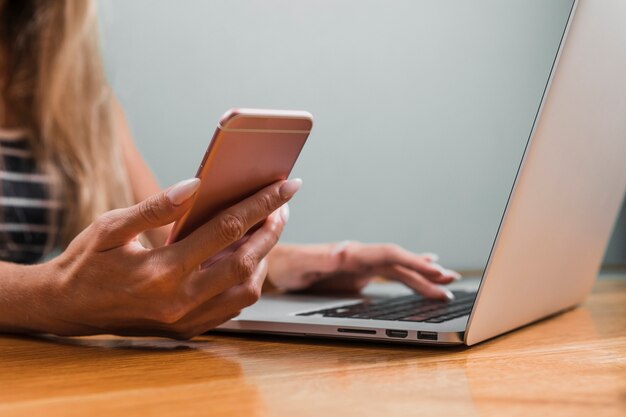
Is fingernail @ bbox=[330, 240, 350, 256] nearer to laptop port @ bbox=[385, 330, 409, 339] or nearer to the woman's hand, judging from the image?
the woman's hand

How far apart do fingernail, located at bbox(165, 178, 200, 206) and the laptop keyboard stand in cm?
24

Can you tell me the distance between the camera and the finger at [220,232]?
2.04 feet

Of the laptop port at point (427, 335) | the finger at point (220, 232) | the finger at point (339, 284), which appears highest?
the finger at point (220, 232)

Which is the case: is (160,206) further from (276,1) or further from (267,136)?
(276,1)

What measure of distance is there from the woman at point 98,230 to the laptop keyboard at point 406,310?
2.5 inches

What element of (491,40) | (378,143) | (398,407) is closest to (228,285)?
(398,407)

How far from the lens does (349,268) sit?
42.5 inches

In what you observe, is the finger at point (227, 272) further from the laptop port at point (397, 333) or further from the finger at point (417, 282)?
the finger at point (417, 282)

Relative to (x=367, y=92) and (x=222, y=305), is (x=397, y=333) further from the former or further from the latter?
(x=367, y=92)

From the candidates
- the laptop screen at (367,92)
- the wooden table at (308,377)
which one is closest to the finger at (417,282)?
the wooden table at (308,377)

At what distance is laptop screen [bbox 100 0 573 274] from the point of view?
188 centimetres

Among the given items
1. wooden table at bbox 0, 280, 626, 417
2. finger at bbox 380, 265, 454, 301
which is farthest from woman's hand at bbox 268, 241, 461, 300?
wooden table at bbox 0, 280, 626, 417

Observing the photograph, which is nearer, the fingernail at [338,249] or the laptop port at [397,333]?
the laptop port at [397,333]

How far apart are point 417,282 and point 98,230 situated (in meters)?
0.54
